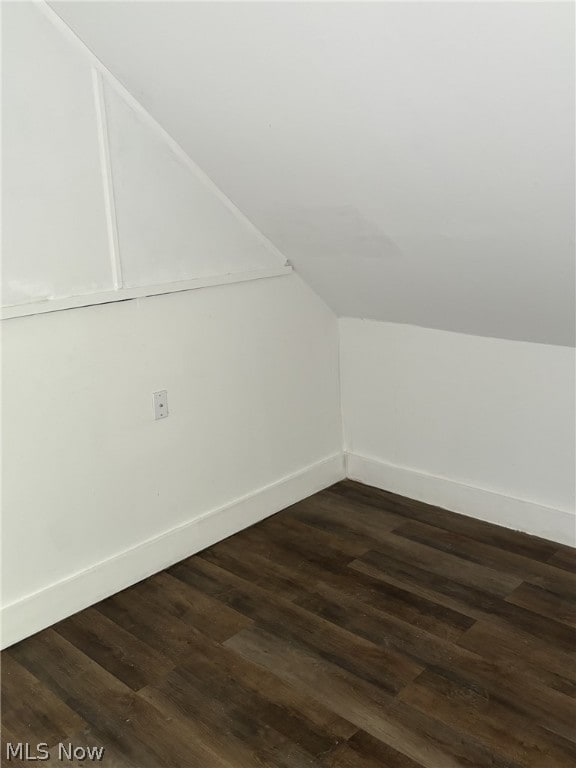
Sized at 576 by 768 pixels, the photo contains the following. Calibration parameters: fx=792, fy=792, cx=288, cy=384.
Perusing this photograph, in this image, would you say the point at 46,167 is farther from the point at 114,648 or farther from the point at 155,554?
the point at 114,648

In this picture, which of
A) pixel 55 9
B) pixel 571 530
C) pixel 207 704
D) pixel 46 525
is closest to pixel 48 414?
pixel 46 525

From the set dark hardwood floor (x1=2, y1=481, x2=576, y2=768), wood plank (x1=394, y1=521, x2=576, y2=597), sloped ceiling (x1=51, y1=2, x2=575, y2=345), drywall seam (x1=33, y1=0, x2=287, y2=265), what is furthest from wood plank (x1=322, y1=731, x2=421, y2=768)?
drywall seam (x1=33, y1=0, x2=287, y2=265)

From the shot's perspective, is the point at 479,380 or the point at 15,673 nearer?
the point at 15,673

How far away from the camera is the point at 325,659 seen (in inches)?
96.3

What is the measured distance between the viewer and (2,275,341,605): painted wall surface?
256cm

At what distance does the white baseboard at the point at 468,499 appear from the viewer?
121 inches

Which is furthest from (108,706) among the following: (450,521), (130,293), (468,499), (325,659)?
(468,499)

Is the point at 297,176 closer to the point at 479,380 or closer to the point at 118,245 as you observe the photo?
the point at 118,245

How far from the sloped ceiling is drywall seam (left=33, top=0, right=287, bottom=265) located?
4 cm

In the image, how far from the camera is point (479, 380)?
320cm

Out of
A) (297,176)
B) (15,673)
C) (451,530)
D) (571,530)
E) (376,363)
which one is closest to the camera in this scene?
(15,673)

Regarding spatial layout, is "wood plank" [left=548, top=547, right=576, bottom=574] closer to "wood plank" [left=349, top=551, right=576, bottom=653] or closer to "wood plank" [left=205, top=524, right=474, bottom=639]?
"wood plank" [left=349, top=551, right=576, bottom=653]

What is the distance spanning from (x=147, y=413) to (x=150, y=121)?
103 cm

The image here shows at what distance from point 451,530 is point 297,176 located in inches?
61.1
